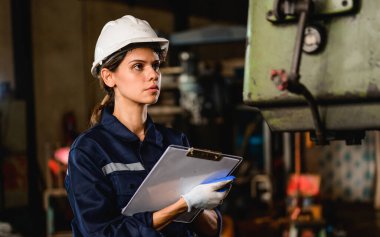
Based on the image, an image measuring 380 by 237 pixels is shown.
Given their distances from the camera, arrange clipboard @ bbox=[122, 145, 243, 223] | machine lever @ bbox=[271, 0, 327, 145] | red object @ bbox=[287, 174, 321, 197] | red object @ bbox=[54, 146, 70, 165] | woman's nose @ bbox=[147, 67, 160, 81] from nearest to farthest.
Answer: machine lever @ bbox=[271, 0, 327, 145] → clipboard @ bbox=[122, 145, 243, 223] → woman's nose @ bbox=[147, 67, 160, 81] → red object @ bbox=[287, 174, 321, 197] → red object @ bbox=[54, 146, 70, 165]

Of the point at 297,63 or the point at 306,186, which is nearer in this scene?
the point at 297,63

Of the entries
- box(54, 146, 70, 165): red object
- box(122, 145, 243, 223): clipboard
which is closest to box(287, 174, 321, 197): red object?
box(54, 146, 70, 165): red object

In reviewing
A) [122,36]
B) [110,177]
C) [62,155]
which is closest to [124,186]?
[110,177]

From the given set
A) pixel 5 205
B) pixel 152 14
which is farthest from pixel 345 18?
pixel 152 14

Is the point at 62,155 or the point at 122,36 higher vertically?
the point at 122,36

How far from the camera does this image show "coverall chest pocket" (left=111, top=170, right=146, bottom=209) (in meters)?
1.41

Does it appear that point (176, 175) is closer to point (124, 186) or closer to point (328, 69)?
point (124, 186)

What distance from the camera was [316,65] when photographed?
97 cm

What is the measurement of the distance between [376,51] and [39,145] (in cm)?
688

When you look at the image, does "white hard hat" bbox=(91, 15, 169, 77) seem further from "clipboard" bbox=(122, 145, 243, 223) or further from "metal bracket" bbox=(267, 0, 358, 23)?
"metal bracket" bbox=(267, 0, 358, 23)

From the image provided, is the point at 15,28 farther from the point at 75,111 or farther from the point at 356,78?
the point at 356,78

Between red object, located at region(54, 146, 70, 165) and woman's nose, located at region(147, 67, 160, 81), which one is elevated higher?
woman's nose, located at region(147, 67, 160, 81)

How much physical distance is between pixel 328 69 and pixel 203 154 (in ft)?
1.55

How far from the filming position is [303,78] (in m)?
0.98
